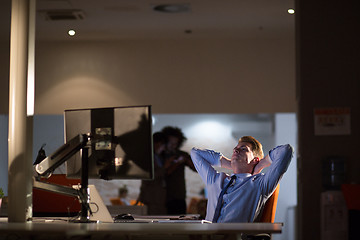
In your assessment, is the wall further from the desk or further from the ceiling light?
the desk

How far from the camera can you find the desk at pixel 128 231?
2709 mm

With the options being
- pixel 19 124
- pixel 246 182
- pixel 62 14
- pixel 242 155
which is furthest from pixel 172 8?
pixel 19 124

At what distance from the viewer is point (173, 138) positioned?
295 inches

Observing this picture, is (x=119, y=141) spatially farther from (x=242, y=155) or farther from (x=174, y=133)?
(x=174, y=133)

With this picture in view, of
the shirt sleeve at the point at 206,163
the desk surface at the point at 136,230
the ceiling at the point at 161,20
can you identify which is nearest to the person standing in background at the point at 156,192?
the ceiling at the point at 161,20

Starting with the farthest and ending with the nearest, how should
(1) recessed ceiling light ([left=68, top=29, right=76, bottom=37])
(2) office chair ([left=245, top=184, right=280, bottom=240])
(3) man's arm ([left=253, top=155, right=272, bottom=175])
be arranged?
(1) recessed ceiling light ([left=68, top=29, right=76, bottom=37]) < (3) man's arm ([left=253, top=155, right=272, bottom=175]) < (2) office chair ([left=245, top=184, right=280, bottom=240])

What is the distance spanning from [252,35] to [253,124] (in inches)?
44.2

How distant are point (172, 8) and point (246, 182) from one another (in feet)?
8.87

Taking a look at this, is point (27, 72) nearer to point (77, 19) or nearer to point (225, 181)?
point (225, 181)

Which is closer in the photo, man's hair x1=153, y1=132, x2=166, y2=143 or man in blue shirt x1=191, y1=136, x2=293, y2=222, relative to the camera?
man in blue shirt x1=191, y1=136, x2=293, y2=222

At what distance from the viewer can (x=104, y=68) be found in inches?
307

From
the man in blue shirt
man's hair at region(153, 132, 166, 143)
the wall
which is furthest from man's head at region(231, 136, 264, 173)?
the wall

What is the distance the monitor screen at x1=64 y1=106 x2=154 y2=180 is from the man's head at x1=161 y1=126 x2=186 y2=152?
12.8ft

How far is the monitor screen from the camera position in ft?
11.0
